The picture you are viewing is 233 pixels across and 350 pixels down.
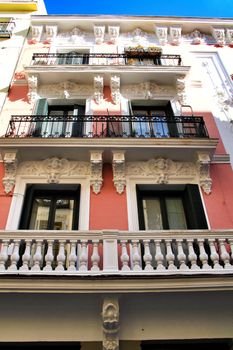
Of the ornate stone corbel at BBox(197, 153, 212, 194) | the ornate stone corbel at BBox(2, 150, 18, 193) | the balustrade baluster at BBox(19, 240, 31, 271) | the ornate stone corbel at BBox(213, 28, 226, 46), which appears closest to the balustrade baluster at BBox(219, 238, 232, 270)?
the ornate stone corbel at BBox(197, 153, 212, 194)

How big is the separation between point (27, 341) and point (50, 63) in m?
9.15

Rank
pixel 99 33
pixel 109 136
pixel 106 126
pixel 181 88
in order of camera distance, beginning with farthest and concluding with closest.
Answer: pixel 99 33, pixel 181 88, pixel 106 126, pixel 109 136

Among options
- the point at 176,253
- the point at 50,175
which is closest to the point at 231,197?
the point at 176,253

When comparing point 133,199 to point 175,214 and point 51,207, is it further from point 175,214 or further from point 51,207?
point 51,207

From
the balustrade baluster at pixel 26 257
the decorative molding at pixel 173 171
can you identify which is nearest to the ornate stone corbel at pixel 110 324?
the balustrade baluster at pixel 26 257

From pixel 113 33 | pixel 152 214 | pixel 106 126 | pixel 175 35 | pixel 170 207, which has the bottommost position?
pixel 152 214

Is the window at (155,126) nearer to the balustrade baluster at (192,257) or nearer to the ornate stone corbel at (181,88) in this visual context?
the ornate stone corbel at (181,88)

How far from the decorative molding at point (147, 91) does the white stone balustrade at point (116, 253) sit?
226 inches

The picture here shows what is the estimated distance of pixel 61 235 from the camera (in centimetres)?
662

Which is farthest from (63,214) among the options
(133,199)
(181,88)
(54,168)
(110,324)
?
(181,88)

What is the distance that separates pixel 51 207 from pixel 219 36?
9752 millimetres

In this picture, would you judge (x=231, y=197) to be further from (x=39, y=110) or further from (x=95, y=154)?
(x=39, y=110)

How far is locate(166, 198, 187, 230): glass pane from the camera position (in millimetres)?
8169

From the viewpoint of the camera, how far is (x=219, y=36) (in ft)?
45.2
